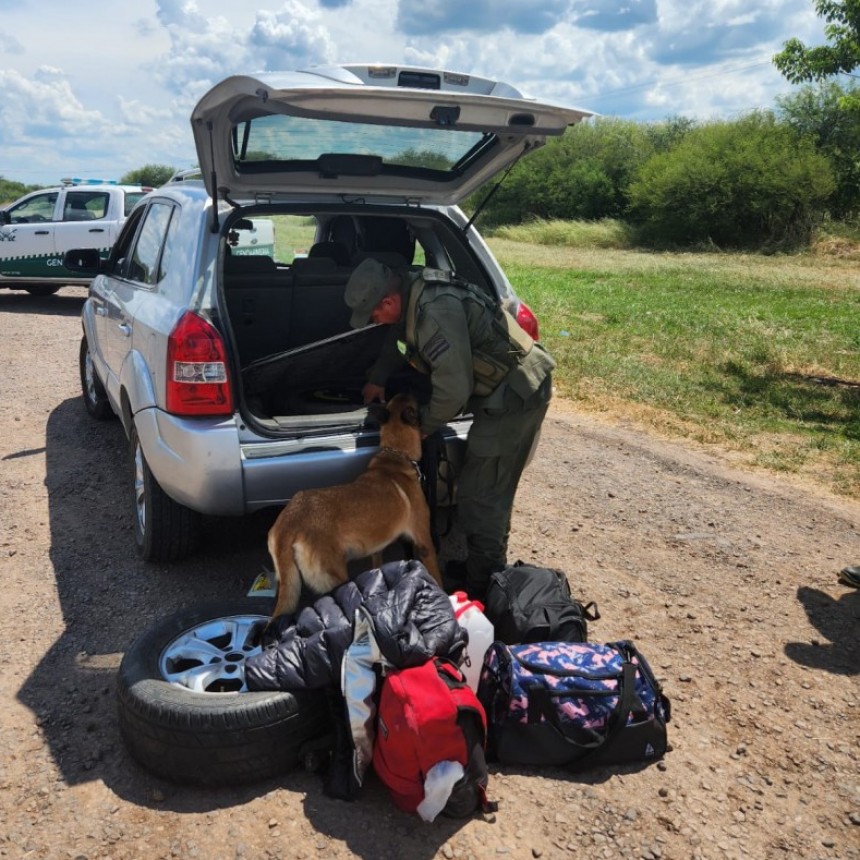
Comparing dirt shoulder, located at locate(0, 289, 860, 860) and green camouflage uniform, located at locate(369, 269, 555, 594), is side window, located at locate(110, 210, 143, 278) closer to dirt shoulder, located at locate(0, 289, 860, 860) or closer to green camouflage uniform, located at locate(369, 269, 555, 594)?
dirt shoulder, located at locate(0, 289, 860, 860)

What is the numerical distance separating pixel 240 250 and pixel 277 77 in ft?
6.50

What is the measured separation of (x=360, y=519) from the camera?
10.3 ft

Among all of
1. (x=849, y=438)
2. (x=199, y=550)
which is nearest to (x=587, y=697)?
(x=199, y=550)

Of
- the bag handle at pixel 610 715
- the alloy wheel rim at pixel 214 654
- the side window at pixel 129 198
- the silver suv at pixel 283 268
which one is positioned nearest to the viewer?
the bag handle at pixel 610 715

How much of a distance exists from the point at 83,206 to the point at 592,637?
11977mm

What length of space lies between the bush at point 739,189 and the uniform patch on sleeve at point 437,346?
2844cm

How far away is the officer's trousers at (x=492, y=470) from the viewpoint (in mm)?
3574

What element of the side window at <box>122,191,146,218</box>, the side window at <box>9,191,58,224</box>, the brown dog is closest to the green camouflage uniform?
the brown dog

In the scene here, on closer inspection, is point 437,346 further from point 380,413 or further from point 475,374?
point 380,413

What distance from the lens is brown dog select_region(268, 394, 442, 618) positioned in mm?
3016

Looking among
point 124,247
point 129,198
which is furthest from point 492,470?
point 129,198

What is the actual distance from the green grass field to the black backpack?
2.91 metres

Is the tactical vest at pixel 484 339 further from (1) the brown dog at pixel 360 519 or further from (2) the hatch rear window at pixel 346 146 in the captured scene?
(2) the hatch rear window at pixel 346 146

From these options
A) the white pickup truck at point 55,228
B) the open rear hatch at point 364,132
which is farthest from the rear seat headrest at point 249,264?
the white pickup truck at point 55,228
